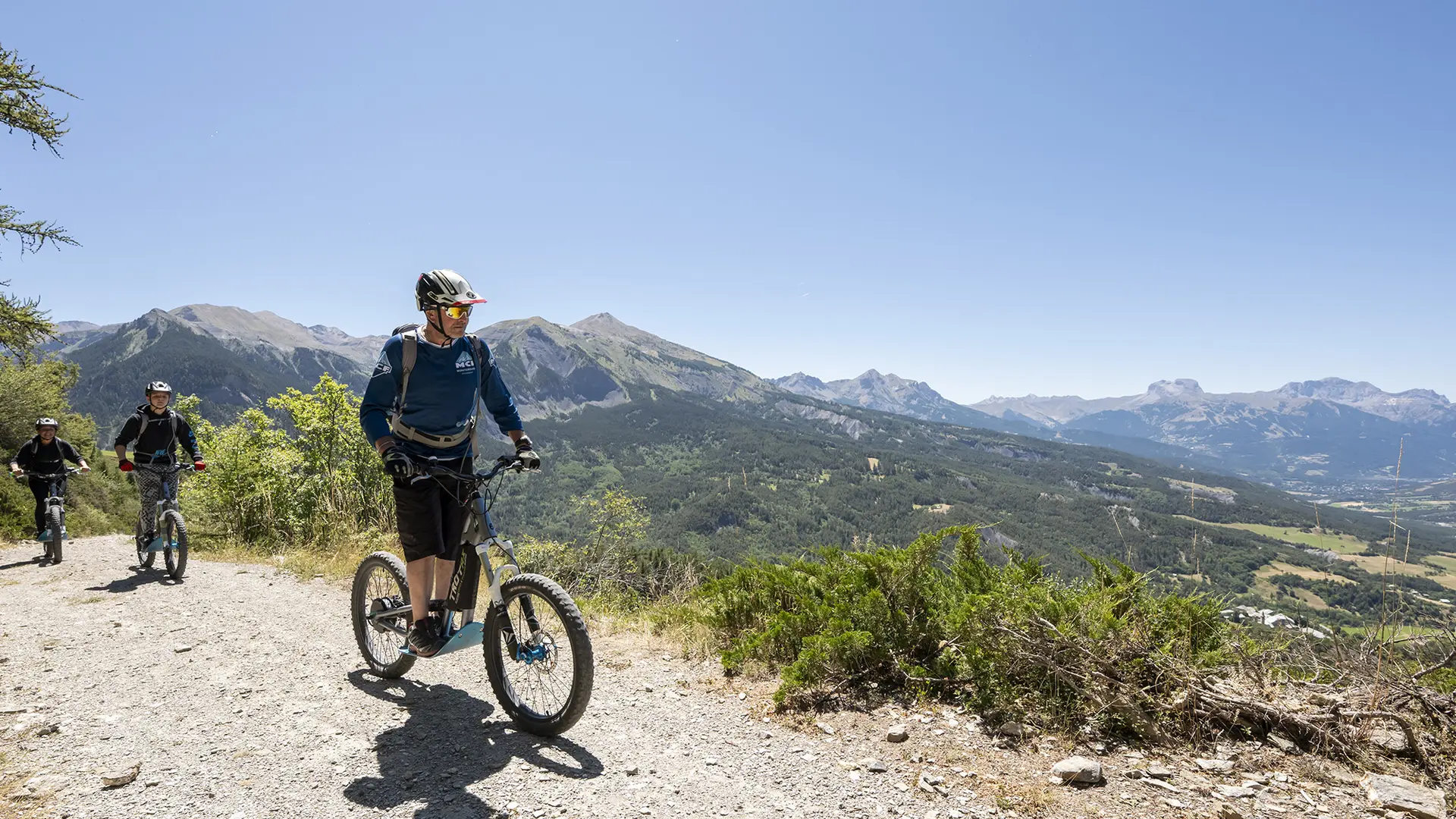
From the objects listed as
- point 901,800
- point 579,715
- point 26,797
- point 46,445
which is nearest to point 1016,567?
point 901,800

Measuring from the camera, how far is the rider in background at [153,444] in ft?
32.0

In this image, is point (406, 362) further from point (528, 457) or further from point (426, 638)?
point (426, 638)

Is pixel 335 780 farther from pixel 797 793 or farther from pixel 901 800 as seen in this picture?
pixel 901 800

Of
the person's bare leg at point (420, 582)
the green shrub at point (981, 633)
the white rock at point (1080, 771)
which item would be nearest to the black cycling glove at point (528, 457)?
the person's bare leg at point (420, 582)

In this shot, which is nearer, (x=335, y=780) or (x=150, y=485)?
(x=335, y=780)

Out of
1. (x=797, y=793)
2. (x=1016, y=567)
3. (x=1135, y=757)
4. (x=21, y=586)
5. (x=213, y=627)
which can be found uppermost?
(x=1016, y=567)

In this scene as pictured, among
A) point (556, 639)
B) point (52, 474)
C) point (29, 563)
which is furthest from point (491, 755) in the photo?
point (52, 474)

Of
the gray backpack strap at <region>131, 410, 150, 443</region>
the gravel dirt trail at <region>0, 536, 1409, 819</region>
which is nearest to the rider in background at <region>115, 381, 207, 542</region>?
the gray backpack strap at <region>131, 410, 150, 443</region>

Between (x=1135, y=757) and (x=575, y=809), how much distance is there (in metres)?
3.38

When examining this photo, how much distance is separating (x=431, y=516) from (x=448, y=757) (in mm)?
1637

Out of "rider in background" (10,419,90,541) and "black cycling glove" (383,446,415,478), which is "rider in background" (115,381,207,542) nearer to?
"rider in background" (10,419,90,541)

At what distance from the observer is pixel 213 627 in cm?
681

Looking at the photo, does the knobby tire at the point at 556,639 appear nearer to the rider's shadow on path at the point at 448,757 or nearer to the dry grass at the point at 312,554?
the rider's shadow on path at the point at 448,757

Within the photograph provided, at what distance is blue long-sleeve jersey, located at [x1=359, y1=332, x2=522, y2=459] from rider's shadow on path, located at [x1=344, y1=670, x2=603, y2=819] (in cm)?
198
